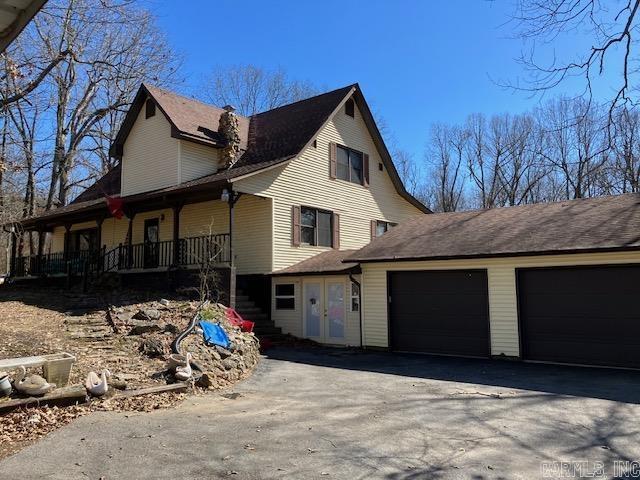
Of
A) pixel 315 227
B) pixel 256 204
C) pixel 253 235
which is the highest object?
pixel 256 204

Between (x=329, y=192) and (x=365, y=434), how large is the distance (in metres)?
14.6

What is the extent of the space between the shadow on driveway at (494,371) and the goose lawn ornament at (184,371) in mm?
4170

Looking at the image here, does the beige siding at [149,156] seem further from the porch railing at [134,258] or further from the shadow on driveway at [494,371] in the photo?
the shadow on driveway at [494,371]

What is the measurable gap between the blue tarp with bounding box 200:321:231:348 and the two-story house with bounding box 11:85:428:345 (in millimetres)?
3413

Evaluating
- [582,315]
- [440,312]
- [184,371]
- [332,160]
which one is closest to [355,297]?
[440,312]

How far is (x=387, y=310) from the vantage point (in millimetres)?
14961

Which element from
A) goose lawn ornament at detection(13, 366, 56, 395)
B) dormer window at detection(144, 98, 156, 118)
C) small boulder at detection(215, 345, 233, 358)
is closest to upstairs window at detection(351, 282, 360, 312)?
small boulder at detection(215, 345, 233, 358)

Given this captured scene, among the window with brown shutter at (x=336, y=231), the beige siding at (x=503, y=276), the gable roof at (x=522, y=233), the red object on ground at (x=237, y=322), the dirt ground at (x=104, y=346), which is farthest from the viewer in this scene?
the window with brown shutter at (x=336, y=231)

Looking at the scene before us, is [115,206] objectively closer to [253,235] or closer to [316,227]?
[253,235]

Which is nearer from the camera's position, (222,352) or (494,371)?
(222,352)

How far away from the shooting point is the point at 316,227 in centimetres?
1952

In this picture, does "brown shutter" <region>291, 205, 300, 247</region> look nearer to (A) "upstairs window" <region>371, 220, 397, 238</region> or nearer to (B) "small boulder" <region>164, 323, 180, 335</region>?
(A) "upstairs window" <region>371, 220, 397, 238</region>

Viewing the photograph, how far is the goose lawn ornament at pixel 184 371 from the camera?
28.9 ft

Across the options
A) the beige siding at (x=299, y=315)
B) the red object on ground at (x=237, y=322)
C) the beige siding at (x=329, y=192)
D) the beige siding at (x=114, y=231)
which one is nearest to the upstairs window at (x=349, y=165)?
the beige siding at (x=329, y=192)
